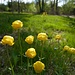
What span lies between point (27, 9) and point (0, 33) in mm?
47582

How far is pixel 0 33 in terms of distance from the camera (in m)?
4.67

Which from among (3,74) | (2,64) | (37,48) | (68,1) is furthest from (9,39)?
(68,1)

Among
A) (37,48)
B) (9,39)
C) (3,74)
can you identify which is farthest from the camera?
(37,48)

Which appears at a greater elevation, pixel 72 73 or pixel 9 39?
pixel 9 39

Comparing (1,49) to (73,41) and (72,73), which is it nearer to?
(72,73)

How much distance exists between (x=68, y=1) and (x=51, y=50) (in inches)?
1796

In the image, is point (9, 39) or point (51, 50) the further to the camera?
point (51, 50)

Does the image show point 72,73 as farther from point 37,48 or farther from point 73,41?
point 73,41

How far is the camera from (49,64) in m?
2.90

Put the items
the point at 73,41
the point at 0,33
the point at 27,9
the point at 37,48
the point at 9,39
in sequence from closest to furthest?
the point at 9,39
the point at 37,48
the point at 73,41
the point at 0,33
the point at 27,9

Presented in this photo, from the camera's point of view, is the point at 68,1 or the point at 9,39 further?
the point at 68,1

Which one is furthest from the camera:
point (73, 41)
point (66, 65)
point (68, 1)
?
point (68, 1)

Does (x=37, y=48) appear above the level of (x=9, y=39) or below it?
below

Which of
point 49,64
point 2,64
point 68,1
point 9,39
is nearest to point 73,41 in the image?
point 49,64
